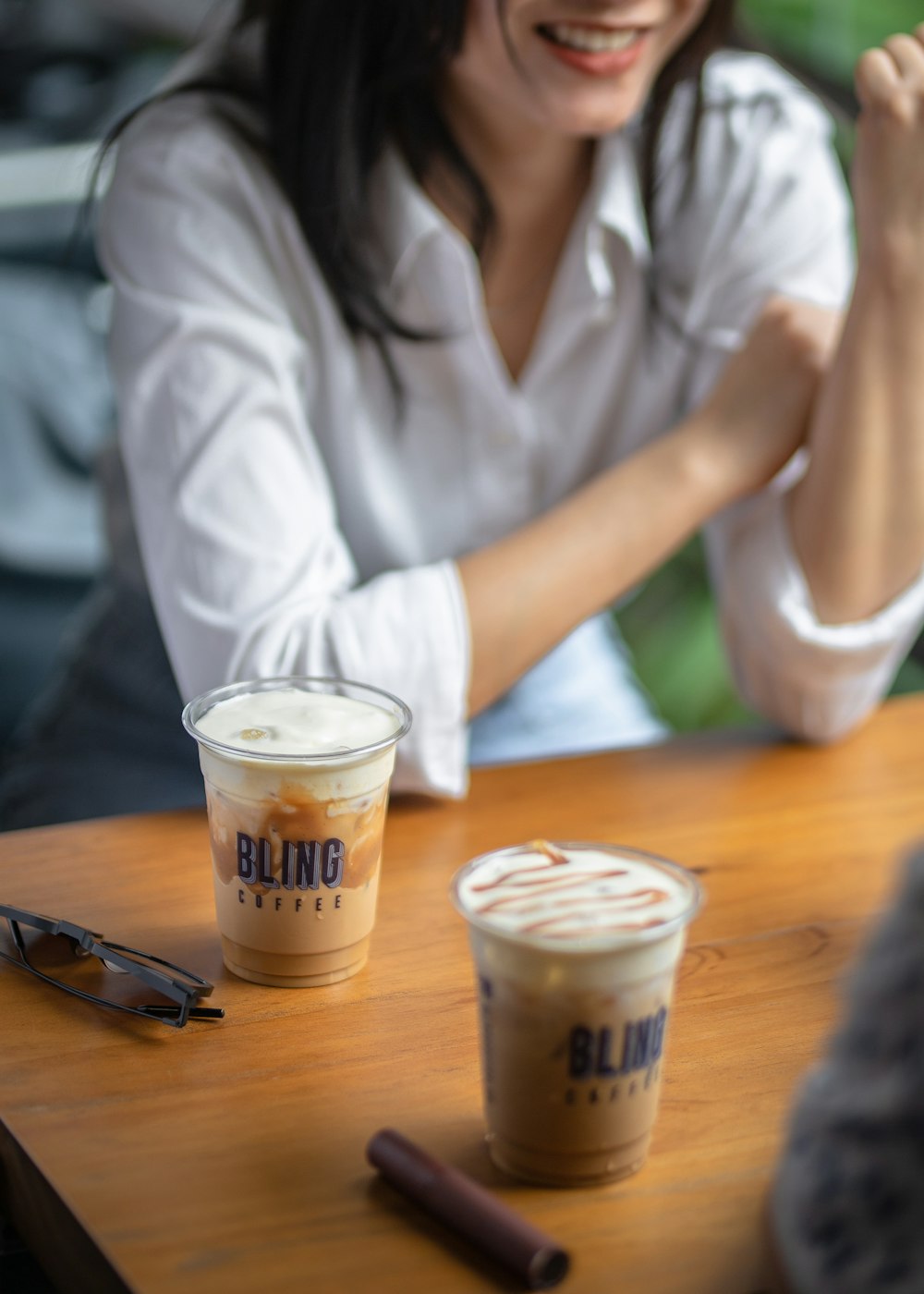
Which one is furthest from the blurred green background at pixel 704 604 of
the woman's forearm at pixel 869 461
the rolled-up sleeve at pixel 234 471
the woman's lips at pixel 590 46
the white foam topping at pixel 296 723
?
the white foam topping at pixel 296 723

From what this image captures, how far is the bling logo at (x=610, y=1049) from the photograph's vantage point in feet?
2.09

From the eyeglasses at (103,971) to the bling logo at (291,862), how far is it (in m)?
0.07

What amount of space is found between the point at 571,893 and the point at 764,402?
77 cm

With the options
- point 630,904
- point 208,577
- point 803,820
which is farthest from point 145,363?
point 630,904

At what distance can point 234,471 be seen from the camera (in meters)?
1.22

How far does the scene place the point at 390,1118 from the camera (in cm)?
72

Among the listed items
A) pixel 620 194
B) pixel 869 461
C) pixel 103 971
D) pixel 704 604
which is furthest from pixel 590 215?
pixel 704 604

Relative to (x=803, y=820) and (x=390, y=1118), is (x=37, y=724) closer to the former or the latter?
(x=803, y=820)

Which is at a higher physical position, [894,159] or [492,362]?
[894,159]

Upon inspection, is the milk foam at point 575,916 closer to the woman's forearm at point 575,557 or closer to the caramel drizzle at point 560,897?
the caramel drizzle at point 560,897

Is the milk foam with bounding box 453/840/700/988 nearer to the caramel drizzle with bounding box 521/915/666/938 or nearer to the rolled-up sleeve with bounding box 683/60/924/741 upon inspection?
the caramel drizzle with bounding box 521/915/666/938

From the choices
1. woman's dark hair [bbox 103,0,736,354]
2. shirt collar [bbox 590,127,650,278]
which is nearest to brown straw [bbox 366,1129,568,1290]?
woman's dark hair [bbox 103,0,736,354]

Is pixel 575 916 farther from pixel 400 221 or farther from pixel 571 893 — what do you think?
pixel 400 221

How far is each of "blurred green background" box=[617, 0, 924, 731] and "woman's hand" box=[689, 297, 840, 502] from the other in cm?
131
